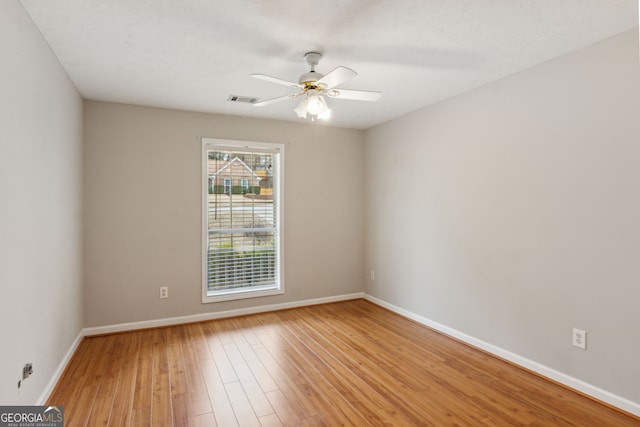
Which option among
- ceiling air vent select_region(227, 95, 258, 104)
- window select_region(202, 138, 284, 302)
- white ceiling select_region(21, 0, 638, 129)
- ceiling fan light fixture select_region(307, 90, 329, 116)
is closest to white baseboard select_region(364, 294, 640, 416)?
window select_region(202, 138, 284, 302)

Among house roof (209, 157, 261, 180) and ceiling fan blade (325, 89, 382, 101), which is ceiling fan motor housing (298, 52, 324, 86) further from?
house roof (209, 157, 261, 180)

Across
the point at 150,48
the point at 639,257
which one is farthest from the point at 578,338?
the point at 150,48

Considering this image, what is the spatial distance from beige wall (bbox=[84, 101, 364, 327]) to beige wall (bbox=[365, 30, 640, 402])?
1.29 metres

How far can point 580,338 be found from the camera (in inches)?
99.7

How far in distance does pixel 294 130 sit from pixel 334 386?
10.5 feet

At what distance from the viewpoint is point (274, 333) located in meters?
3.70

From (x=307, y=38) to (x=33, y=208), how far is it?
2063 mm

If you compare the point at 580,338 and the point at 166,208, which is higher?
the point at 166,208

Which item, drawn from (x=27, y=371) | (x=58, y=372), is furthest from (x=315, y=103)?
(x=58, y=372)

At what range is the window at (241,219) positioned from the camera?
4.23 m

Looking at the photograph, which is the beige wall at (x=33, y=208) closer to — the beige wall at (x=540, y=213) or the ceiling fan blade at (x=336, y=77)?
the ceiling fan blade at (x=336, y=77)

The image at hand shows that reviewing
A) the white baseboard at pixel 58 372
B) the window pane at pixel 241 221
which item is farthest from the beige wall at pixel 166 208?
the white baseboard at pixel 58 372

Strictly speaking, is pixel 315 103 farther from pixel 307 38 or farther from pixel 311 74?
pixel 307 38

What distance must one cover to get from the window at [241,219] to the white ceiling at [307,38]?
1.12 meters
